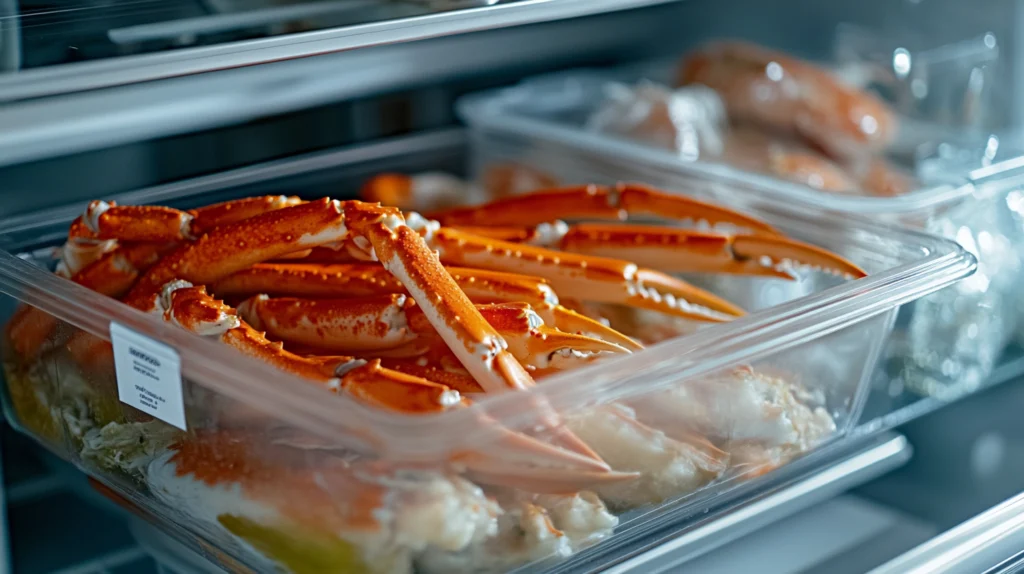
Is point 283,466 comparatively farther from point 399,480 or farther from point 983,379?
point 983,379

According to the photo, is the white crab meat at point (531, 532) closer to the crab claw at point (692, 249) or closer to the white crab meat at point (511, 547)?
the white crab meat at point (511, 547)

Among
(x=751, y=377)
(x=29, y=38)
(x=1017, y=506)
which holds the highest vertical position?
(x=29, y=38)

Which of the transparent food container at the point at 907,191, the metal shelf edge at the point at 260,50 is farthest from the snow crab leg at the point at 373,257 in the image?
the transparent food container at the point at 907,191

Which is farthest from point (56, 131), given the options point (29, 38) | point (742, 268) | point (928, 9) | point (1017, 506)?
point (928, 9)

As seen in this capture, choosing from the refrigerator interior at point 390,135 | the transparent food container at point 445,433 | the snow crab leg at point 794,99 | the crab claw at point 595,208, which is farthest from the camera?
the snow crab leg at point 794,99

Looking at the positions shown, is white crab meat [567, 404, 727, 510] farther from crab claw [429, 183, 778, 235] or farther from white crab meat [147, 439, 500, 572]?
crab claw [429, 183, 778, 235]
